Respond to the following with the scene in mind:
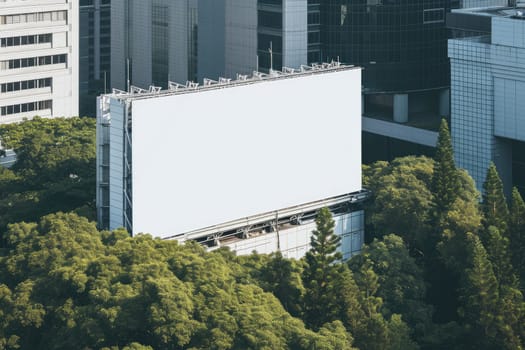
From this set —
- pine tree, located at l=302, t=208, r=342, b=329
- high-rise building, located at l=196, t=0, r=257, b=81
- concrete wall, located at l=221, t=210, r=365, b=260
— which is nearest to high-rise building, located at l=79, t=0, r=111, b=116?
high-rise building, located at l=196, t=0, r=257, b=81

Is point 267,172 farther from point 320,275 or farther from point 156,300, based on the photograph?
point 156,300

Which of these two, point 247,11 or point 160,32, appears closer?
point 247,11

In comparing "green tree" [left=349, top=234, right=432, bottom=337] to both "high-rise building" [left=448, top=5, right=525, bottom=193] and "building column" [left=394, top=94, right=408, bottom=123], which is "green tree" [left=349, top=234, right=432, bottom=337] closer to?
"high-rise building" [left=448, top=5, right=525, bottom=193]

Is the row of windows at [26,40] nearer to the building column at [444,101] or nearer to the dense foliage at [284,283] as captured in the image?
the dense foliage at [284,283]

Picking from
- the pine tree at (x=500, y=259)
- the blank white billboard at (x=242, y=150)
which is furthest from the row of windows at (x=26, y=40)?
the pine tree at (x=500, y=259)

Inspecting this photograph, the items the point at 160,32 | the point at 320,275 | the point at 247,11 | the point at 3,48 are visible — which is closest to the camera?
the point at 320,275

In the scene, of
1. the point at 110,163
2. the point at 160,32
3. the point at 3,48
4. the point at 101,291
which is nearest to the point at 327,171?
the point at 110,163
